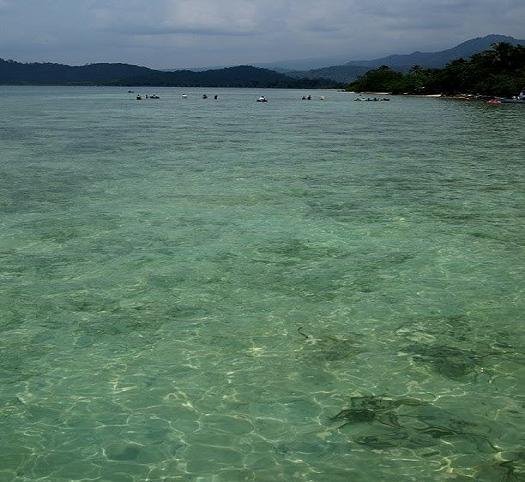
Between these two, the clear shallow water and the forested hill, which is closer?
the clear shallow water

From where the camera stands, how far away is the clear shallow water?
27.0 ft

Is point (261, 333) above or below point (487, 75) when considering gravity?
below

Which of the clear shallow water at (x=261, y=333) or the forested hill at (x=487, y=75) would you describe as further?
the forested hill at (x=487, y=75)

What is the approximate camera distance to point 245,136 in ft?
174

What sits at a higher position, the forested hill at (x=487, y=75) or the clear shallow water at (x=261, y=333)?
the forested hill at (x=487, y=75)

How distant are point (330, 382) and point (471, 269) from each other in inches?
293

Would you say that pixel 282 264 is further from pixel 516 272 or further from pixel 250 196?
pixel 250 196

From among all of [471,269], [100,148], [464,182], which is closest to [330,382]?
[471,269]

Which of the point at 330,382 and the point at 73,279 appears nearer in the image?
the point at 330,382

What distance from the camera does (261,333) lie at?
39.1 feet

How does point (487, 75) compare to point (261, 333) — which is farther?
point (487, 75)

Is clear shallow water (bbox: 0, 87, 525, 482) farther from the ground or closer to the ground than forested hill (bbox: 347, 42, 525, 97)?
closer to the ground

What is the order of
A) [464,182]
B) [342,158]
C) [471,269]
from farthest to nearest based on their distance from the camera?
[342,158] → [464,182] → [471,269]

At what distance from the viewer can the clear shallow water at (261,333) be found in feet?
27.0
